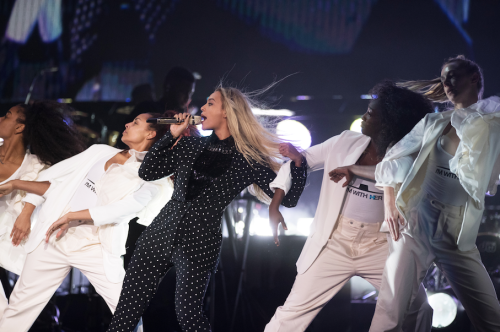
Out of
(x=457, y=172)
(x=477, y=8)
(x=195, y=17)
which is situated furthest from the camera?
(x=195, y=17)

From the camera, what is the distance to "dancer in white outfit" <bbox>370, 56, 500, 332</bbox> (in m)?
2.40

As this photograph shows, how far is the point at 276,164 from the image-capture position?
9.94 feet

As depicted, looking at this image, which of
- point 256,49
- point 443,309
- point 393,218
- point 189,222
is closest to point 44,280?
point 189,222

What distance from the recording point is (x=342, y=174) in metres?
2.73

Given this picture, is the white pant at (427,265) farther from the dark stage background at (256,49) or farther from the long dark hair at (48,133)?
the dark stage background at (256,49)

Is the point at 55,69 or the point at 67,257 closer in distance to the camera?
the point at 67,257

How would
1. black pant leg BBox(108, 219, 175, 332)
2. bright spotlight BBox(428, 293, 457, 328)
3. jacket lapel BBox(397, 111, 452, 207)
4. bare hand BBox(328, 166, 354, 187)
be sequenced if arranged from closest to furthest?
1. jacket lapel BBox(397, 111, 452, 207)
2. black pant leg BBox(108, 219, 175, 332)
3. bare hand BBox(328, 166, 354, 187)
4. bright spotlight BBox(428, 293, 457, 328)

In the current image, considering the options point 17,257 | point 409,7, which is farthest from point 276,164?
point 409,7

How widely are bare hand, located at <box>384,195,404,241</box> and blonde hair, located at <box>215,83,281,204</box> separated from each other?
2.70ft

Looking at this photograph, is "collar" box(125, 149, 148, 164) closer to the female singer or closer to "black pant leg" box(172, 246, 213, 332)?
the female singer

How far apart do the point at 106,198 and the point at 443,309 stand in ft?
11.2

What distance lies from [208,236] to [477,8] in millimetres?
5346

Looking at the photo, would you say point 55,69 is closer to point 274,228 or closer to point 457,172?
point 274,228

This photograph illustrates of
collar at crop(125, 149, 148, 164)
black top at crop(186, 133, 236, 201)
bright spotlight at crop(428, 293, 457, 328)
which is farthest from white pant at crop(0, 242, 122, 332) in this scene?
bright spotlight at crop(428, 293, 457, 328)
